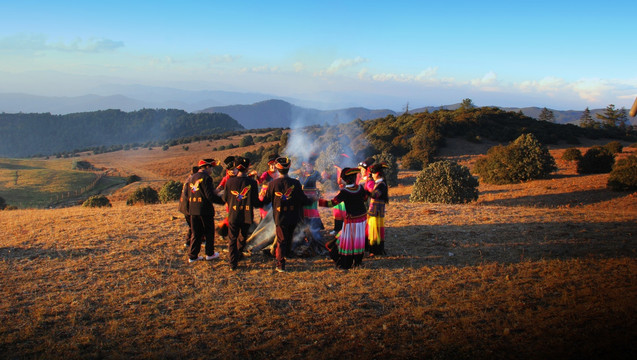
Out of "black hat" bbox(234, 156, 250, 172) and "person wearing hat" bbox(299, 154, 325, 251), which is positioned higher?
"black hat" bbox(234, 156, 250, 172)

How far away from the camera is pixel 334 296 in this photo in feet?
19.4

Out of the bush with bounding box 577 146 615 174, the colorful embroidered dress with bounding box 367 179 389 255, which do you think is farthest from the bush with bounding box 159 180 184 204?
the bush with bounding box 577 146 615 174

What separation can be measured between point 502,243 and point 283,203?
5.27 m

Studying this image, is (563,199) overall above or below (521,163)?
below

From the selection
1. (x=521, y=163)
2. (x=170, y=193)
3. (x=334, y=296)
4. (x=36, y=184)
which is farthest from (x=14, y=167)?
(x=334, y=296)

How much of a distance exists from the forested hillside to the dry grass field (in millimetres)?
111328

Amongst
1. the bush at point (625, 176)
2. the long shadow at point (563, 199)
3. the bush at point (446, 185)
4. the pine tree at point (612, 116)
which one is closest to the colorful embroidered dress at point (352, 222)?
the bush at point (446, 185)

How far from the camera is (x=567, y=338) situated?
4.36m

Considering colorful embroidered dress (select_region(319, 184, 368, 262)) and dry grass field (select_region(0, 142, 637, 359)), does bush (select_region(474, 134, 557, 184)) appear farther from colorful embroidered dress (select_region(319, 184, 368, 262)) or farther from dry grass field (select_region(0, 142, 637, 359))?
colorful embroidered dress (select_region(319, 184, 368, 262))

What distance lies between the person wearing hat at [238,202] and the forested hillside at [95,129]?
11219 centimetres

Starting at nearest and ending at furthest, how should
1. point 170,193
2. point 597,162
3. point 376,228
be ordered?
point 376,228 < point 170,193 < point 597,162

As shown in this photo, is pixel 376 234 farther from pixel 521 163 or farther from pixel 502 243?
pixel 521 163

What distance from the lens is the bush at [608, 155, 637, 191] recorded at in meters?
16.3

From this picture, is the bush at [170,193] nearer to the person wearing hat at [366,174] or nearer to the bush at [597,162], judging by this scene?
the person wearing hat at [366,174]
